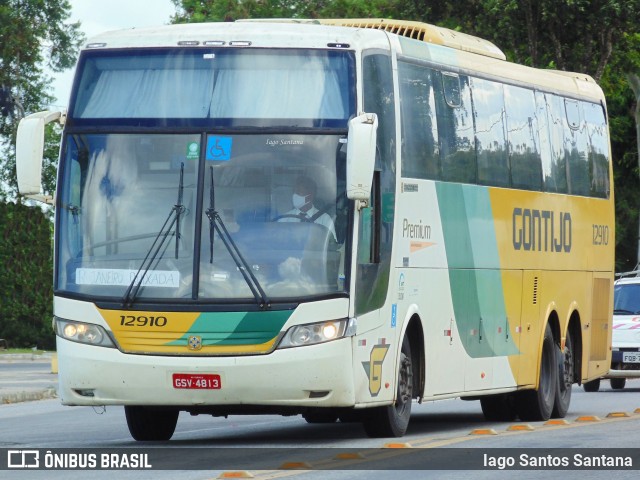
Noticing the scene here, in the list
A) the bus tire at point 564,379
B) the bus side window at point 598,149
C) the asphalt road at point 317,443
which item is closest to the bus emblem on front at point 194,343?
the asphalt road at point 317,443

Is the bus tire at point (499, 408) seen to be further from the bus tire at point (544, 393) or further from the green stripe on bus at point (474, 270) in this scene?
the green stripe on bus at point (474, 270)

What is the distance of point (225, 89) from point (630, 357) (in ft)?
49.0

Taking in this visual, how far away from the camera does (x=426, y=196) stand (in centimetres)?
1722

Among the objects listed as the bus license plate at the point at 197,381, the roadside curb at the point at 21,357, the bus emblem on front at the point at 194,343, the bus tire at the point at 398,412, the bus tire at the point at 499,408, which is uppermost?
the bus emblem on front at the point at 194,343

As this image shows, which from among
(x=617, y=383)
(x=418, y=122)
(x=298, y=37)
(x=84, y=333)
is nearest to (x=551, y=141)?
(x=418, y=122)

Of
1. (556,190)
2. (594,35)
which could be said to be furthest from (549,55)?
(556,190)

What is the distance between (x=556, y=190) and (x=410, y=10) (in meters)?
21.6

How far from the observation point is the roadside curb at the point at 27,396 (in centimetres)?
2566

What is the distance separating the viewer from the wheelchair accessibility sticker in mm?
15203

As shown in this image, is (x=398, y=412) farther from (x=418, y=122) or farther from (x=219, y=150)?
(x=219, y=150)

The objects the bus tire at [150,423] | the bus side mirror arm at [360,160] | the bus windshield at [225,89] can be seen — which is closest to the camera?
the bus side mirror arm at [360,160]

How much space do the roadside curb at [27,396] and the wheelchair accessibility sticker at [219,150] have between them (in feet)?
36.9

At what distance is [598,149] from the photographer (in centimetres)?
2356

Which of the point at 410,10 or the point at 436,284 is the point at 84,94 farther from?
the point at 410,10
